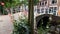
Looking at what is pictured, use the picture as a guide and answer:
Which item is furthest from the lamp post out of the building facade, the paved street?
the paved street

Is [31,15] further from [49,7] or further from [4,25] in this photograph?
[4,25]

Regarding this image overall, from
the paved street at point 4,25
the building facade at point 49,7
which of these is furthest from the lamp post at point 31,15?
the paved street at point 4,25

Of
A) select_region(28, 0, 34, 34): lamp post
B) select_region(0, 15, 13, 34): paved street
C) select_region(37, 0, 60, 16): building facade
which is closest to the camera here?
select_region(28, 0, 34, 34): lamp post

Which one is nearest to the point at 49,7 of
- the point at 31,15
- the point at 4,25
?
the point at 31,15

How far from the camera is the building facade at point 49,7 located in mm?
1765

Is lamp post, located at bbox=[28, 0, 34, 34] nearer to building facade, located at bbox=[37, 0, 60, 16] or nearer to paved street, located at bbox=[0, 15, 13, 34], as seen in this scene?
building facade, located at bbox=[37, 0, 60, 16]

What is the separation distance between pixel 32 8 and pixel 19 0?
22 cm

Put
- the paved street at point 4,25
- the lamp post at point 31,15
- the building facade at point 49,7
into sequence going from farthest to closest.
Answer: the paved street at point 4,25 → the building facade at point 49,7 → the lamp post at point 31,15

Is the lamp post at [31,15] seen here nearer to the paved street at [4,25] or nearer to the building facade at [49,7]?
the building facade at [49,7]

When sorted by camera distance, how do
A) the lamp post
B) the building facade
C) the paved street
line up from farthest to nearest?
the paved street < the building facade < the lamp post

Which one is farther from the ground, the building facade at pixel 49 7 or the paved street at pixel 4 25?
the building facade at pixel 49 7

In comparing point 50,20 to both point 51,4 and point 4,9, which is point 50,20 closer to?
point 51,4

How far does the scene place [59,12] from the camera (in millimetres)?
1776

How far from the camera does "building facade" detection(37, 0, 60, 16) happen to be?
1.76 metres
